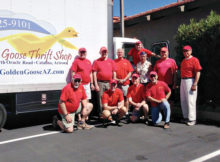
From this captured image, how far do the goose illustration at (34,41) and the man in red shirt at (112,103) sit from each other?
134 centimetres

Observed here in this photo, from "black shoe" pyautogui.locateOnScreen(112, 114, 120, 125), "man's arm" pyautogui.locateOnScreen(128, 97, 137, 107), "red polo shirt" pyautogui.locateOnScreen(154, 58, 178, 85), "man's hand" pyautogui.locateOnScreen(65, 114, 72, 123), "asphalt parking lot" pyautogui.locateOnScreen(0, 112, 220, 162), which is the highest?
"red polo shirt" pyautogui.locateOnScreen(154, 58, 178, 85)

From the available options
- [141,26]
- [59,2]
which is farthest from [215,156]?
[141,26]

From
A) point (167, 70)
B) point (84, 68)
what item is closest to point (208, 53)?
point (167, 70)

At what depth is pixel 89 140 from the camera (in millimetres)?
4801

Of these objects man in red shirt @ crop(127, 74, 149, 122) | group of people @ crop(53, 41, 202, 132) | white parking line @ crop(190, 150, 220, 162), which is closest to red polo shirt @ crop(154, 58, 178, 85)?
group of people @ crop(53, 41, 202, 132)

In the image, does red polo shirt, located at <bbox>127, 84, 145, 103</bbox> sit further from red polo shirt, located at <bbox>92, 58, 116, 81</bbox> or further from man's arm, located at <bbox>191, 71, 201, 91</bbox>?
man's arm, located at <bbox>191, 71, 201, 91</bbox>

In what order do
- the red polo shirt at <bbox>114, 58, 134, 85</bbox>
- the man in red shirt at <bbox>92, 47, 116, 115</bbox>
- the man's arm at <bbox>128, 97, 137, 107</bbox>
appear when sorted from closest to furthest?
the man's arm at <bbox>128, 97, 137, 107</bbox> → the man in red shirt at <bbox>92, 47, 116, 115</bbox> → the red polo shirt at <bbox>114, 58, 134, 85</bbox>

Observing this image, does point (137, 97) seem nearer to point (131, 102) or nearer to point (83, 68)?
point (131, 102)

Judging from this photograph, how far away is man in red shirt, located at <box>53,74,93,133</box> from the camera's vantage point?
17.2 feet

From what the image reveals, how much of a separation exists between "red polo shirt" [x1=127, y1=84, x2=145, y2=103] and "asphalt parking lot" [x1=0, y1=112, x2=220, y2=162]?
0.63 metres

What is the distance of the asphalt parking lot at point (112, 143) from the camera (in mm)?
3934

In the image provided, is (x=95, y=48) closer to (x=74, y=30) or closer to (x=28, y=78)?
(x=74, y=30)

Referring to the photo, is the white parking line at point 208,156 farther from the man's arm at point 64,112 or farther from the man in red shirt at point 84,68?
the man in red shirt at point 84,68

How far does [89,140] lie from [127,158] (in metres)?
1.13
